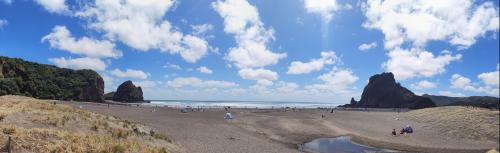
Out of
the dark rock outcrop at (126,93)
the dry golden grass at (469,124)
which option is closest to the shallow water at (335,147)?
the dry golden grass at (469,124)

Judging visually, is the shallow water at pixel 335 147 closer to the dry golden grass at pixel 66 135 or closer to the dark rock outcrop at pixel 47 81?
the dry golden grass at pixel 66 135

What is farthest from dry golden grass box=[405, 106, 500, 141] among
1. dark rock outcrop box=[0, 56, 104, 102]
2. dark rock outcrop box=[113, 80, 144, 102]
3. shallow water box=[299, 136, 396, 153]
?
dark rock outcrop box=[113, 80, 144, 102]

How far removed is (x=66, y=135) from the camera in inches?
935

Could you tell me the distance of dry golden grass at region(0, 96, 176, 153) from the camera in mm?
21312

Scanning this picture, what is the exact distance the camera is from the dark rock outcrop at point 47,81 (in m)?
115

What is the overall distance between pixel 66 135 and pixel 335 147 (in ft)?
79.7

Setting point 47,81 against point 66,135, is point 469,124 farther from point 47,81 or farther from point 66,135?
point 47,81

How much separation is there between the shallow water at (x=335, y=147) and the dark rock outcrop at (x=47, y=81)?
89.9 m

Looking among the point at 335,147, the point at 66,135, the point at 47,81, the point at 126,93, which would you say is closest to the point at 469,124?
the point at 335,147

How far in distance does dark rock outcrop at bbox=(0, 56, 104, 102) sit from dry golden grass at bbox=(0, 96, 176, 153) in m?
83.4

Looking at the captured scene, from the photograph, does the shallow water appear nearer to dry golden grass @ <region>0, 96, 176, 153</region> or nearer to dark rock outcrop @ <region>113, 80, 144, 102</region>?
dry golden grass @ <region>0, 96, 176, 153</region>

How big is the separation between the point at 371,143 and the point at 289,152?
1265cm

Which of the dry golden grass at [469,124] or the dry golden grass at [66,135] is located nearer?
the dry golden grass at [66,135]

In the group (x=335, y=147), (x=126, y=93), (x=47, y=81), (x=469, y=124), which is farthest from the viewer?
(x=126, y=93)
